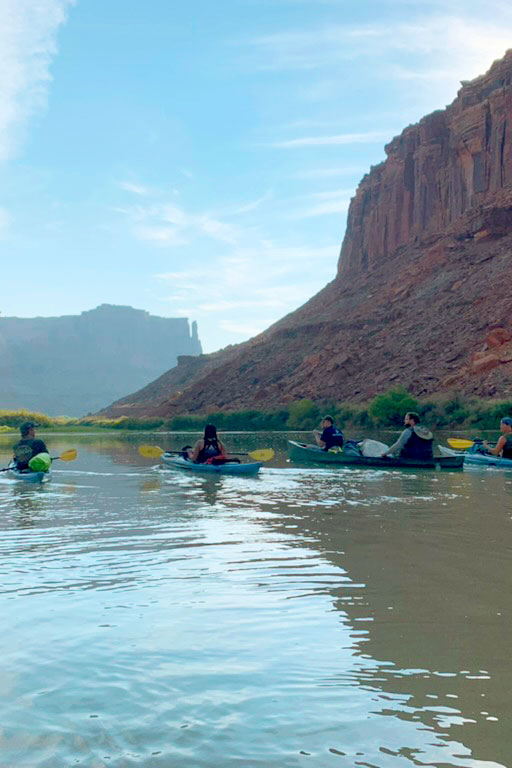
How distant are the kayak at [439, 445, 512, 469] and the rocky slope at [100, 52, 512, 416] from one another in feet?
89.4

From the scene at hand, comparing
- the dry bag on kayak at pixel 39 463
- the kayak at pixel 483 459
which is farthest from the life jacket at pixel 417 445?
the dry bag on kayak at pixel 39 463

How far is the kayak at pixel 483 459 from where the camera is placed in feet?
66.9

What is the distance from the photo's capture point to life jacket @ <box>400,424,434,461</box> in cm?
1989

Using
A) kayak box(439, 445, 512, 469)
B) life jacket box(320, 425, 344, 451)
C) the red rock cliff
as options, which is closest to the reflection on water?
Result: kayak box(439, 445, 512, 469)

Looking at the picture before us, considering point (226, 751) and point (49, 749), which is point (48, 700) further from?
point (226, 751)

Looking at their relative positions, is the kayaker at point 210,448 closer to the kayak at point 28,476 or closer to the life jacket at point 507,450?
the kayak at point 28,476

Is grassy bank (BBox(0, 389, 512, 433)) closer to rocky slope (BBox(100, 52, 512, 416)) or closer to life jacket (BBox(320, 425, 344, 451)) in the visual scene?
rocky slope (BBox(100, 52, 512, 416))

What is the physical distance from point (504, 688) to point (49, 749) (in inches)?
102

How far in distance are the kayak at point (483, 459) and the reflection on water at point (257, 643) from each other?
8371 mm

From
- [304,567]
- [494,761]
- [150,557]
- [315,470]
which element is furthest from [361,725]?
[315,470]

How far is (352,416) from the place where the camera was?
5350cm

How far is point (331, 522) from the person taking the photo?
1228 centimetres

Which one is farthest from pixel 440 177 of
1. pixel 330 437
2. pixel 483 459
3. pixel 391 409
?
pixel 483 459

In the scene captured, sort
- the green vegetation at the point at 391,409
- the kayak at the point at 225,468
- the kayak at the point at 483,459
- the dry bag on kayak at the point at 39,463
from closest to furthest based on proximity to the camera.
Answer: the dry bag on kayak at the point at 39,463 → the kayak at the point at 225,468 → the kayak at the point at 483,459 → the green vegetation at the point at 391,409
